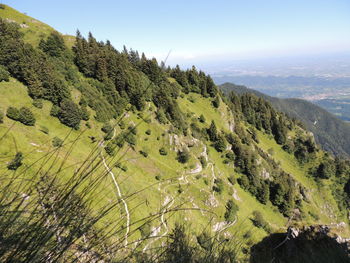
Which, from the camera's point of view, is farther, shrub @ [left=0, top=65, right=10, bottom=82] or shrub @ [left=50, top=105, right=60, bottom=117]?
shrub @ [left=50, top=105, right=60, bottom=117]

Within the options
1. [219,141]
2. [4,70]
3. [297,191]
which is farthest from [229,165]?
[4,70]

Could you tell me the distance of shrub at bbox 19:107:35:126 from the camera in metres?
36.1

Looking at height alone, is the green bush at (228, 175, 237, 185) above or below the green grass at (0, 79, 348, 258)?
below

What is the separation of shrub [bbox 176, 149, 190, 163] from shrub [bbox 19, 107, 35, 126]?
3782cm

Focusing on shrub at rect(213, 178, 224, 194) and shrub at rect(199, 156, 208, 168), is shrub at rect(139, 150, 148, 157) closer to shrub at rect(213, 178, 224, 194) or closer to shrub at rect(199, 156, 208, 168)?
shrub at rect(199, 156, 208, 168)

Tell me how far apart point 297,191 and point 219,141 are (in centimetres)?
3823

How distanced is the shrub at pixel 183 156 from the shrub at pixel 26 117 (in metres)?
37.8

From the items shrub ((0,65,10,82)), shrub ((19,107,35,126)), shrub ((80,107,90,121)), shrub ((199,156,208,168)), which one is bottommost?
shrub ((199,156,208,168))

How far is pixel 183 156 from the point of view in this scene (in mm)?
58938

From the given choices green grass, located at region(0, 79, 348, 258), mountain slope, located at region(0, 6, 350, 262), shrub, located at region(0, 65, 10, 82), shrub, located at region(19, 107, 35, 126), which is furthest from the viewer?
shrub, located at region(0, 65, 10, 82)

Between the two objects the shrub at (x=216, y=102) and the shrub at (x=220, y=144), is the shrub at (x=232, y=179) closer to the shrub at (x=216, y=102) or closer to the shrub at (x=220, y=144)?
the shrub at (x=220, y=144)

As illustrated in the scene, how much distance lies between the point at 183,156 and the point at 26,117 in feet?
129

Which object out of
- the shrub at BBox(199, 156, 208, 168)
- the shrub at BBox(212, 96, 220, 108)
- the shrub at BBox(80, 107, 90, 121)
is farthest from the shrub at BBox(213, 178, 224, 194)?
the shrub at BBox(212, 96, 220, 108)

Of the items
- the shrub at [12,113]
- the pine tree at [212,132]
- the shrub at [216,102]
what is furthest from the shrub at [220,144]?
the shrub at [12,113]
